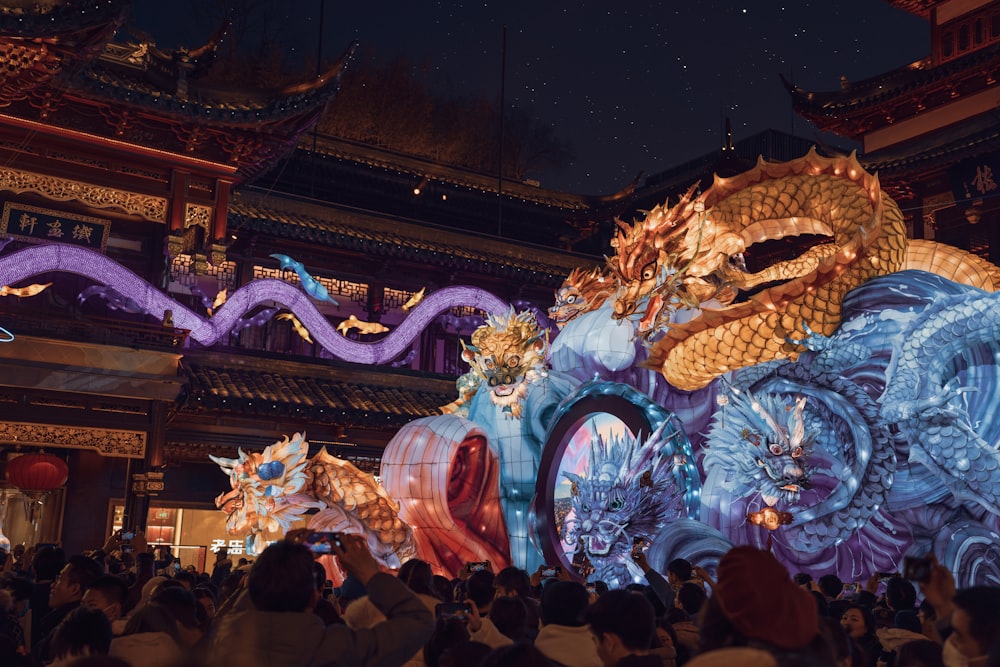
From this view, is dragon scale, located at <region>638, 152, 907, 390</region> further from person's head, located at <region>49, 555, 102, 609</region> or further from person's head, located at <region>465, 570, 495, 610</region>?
person's head, located at <region>49, 555, 102, 609</region>

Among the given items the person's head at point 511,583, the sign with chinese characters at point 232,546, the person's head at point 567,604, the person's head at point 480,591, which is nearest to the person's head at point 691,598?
the person's head at point 511,583

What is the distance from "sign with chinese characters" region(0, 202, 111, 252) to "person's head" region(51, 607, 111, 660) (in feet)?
45.7

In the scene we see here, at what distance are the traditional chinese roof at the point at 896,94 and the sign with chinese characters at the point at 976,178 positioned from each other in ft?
5.81

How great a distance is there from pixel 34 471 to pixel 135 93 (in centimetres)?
567

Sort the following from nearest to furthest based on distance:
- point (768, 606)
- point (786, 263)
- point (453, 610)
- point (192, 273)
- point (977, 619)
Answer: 1. point (768, 606)
2. point (977, 619)
3. point (453, 610)
4. point (786, 263)
5. point (192, 273)

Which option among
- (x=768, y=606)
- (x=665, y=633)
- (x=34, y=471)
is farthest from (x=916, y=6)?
(x=768, y=606)

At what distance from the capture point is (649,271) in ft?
35.4

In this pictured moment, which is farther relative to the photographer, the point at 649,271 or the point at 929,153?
the point at 929,153

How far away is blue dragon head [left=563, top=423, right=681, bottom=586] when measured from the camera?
9881mm

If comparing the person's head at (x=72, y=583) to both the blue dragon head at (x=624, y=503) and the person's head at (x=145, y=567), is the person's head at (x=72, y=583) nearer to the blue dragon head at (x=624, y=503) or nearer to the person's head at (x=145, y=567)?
the person's head at (x=145, y=567)

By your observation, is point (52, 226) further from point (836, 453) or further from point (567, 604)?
point (567, 604)

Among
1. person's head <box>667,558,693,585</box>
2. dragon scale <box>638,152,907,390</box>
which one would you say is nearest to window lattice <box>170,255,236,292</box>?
dragon scale <box>638,152,907,390</box>

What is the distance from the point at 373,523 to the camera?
1128 centimetres

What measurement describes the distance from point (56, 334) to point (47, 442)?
1.56m
